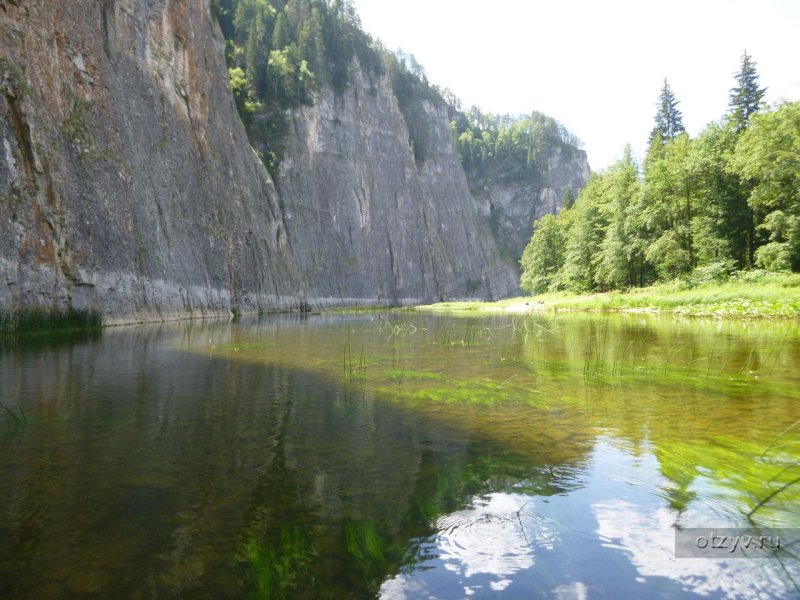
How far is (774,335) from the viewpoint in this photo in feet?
50.5

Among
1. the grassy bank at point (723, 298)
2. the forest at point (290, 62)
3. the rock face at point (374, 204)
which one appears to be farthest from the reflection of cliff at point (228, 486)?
the forest at point (290, 62)

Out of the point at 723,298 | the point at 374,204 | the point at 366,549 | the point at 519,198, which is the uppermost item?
the point at 519,198

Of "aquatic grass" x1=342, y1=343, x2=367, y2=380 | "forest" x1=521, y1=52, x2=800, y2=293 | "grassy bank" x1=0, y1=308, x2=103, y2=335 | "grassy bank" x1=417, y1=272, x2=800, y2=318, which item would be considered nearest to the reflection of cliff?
"aquatic grass" x1=342, y1=343, x2=367, y2=380

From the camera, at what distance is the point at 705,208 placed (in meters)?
35.0

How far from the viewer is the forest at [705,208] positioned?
2977 cm

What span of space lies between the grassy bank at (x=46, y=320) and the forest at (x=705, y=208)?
33.6 metres

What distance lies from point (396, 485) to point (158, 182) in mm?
32159

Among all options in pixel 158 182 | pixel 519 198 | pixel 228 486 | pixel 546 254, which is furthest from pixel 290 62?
pixel 519 198

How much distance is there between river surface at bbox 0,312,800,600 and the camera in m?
2.83

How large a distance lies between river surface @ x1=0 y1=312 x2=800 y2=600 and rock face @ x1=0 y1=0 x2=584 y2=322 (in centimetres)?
1543

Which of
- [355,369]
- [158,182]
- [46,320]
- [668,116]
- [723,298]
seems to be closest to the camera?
[355,369]

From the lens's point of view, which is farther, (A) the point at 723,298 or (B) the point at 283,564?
(A) the point at 723,298

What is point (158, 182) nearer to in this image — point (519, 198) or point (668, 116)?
point (668, 116)

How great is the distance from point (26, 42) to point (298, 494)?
85.8 ft
